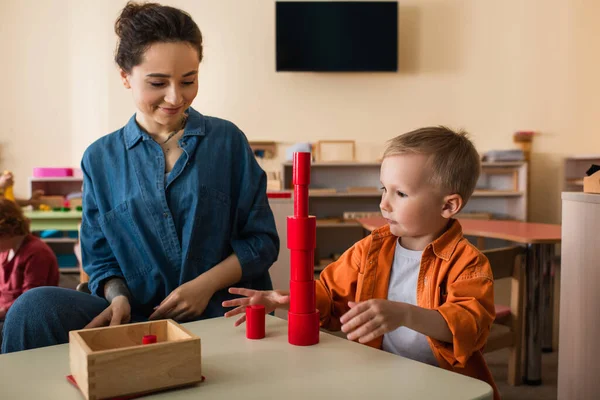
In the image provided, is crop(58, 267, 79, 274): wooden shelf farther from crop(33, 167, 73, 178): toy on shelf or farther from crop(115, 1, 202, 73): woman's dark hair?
crop(115, 1, 202, 73): woman's dark hair

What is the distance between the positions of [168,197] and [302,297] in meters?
0.54

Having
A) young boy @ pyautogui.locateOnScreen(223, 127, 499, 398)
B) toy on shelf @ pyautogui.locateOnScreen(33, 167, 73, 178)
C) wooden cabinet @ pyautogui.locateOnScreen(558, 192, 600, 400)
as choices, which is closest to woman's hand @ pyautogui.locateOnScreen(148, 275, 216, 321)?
young boy @ pyautogui.locateOnScreen(223, 127, 499, 398)

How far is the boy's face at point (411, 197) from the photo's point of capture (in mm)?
1108

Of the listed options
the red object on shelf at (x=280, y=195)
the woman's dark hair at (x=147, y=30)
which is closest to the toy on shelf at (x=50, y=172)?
the red object on shelf at (x=280, y=195)

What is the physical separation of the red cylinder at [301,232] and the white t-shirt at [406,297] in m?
0.36

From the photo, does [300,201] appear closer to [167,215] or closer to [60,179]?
[167,215]

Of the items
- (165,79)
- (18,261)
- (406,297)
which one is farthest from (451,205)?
(18,261)

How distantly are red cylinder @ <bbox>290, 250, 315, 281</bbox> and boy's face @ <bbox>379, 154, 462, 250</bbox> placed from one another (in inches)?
11.9

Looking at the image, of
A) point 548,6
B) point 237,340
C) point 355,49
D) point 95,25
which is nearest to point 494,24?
point 548,6

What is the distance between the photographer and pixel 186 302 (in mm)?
1212

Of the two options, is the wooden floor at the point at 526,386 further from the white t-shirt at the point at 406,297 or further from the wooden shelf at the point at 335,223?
the wooden shelf at the point at 335,223

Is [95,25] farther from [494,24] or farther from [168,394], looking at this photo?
[168,394]

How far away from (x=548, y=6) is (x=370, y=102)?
1938 millimetres

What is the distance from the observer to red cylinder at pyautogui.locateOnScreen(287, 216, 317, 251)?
85 cm
